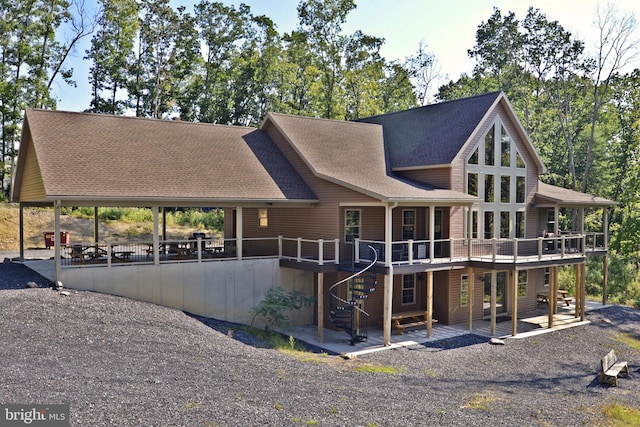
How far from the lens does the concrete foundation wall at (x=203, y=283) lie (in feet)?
56.3

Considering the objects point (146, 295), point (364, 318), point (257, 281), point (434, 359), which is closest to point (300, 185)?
point (257, 281)

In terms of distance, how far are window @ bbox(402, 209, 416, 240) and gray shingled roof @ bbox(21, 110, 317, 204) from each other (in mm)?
3692

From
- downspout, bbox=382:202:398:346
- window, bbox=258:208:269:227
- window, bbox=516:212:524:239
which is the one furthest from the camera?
window, bbox=516:212:524:239

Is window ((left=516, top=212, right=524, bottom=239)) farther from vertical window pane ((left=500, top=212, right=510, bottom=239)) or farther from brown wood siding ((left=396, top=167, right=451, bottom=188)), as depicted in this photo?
brown wood siding ((left=396, top=167, right=451, bottom=188))

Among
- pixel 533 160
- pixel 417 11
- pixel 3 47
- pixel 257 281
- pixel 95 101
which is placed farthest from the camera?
pixel 95 101

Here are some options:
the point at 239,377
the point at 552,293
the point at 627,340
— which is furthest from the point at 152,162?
the point at 627,340

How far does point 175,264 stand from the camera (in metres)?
18.3

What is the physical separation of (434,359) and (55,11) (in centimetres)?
3632

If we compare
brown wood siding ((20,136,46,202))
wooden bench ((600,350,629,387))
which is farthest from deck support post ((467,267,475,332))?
brown wood siding ((20,136,46,202))

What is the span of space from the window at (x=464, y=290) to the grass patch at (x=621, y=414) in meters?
9.14

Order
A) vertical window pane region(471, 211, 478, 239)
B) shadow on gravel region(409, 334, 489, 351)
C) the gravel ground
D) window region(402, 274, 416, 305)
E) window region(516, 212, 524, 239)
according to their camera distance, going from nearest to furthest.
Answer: the gravel ground < shadow on gravel region(409, 334, 489, 351) < window region(402, 274, 416, 305) < vertical window pane region(471, 211, 478, 239) < window region(516, 212, 524, 239)

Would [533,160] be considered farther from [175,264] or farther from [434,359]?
[175,264]

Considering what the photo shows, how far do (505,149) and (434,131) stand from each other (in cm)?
314

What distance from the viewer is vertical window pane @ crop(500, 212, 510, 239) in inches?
922
